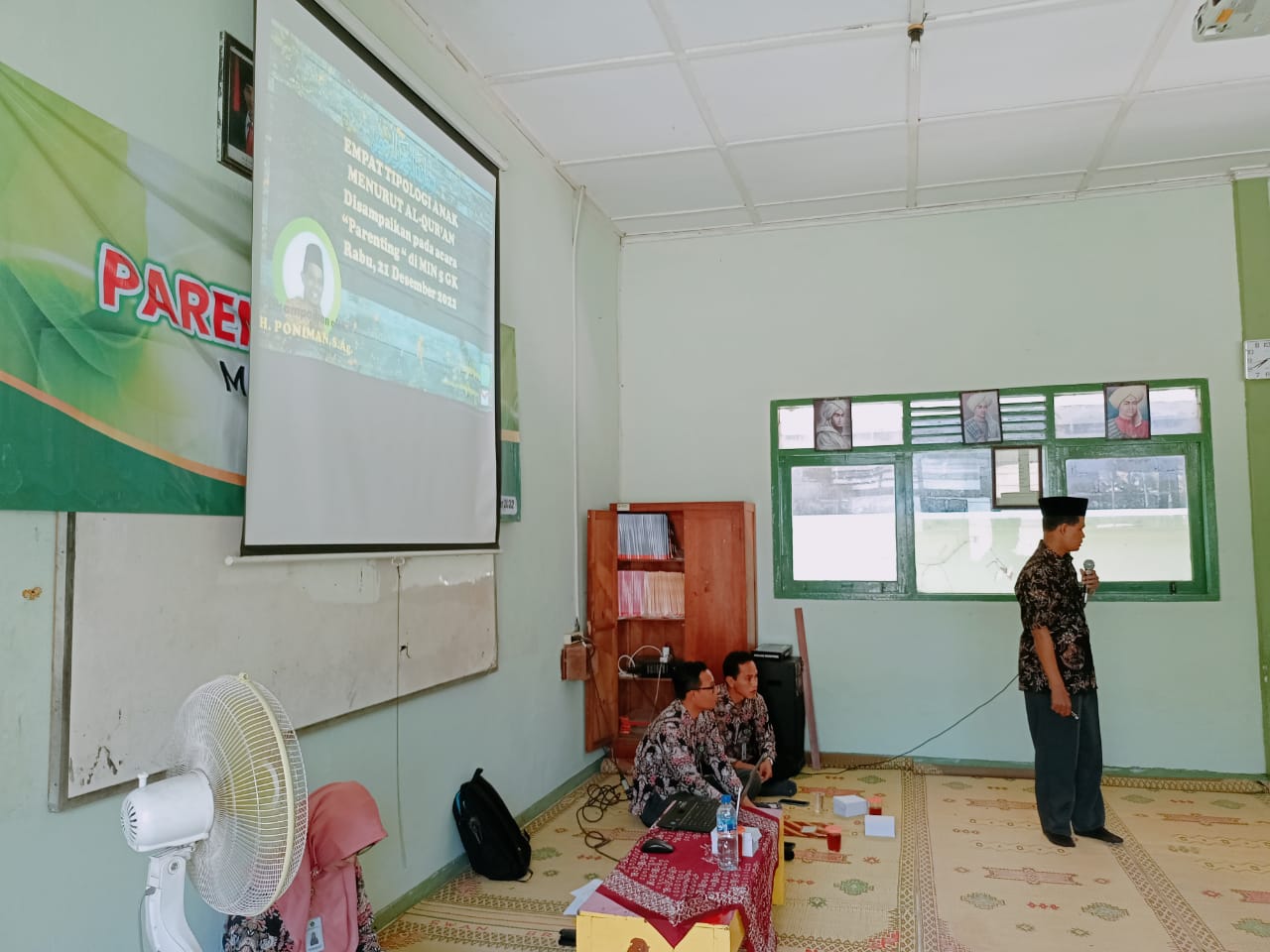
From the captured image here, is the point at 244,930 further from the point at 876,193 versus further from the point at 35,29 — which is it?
the point at 876,193

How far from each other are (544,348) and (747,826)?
8.37 ft

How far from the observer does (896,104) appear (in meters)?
4.16

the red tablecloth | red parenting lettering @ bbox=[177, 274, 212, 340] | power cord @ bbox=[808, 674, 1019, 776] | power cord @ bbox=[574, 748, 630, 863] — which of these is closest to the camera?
red parenting lettering @ bbox=[177, 274, 212, 340]

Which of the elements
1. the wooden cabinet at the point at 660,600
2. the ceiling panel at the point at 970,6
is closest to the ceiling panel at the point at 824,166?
the ceiling panel at the point at 970,6

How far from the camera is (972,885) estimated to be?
347 centimetres

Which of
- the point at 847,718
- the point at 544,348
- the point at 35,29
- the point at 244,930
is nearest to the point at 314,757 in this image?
the point at 244,930

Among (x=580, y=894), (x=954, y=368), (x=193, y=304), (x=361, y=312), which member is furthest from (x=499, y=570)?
(x=954, y=368)

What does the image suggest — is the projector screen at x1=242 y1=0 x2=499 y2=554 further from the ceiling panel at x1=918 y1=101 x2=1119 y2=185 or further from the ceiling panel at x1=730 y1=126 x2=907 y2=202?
the ceiling panel at x1=918 y1=101 x2=1119 y2=185

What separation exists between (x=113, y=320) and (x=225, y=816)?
118 cm

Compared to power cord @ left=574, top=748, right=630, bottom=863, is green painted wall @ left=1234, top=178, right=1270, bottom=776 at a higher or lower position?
higher

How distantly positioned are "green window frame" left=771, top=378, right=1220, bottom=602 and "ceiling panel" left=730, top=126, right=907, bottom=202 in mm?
1225

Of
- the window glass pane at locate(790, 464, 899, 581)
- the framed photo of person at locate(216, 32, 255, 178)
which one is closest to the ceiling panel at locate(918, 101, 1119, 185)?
the window glass pane at locate(790, 464, 899, 581)

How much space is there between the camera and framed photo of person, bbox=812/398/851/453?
5.47 meters

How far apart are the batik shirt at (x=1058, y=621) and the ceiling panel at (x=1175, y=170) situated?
2345 mm
